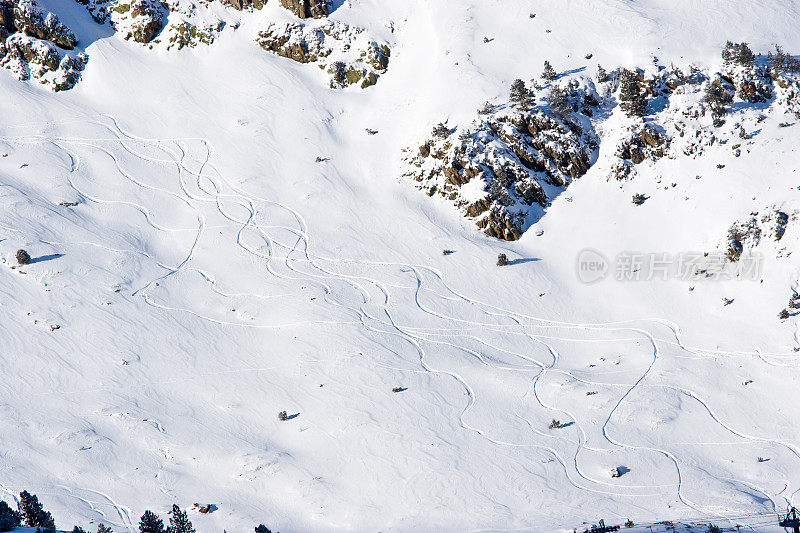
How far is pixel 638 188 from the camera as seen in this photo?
45.6 meters

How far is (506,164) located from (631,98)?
10.5m

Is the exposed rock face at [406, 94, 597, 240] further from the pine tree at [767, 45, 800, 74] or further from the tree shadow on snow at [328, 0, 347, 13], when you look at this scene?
the tree shadow on snow at [328, 0, 347, 13]

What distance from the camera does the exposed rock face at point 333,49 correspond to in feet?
190

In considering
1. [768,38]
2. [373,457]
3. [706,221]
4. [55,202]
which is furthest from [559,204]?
[55,202]

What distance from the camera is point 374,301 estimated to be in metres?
41.2

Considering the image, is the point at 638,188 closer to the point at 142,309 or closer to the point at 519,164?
the point at 519,164

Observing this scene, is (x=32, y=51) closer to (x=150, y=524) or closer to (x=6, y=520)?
(x=6, y=520)

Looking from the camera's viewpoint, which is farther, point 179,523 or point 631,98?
point 631,98

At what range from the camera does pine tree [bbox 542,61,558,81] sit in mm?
50219

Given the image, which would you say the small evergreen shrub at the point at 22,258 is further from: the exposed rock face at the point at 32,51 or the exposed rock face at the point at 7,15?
the exposed rock face at the point at 7,15

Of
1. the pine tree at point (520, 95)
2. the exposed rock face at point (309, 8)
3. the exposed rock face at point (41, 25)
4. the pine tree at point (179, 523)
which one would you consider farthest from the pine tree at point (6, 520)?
the exposed rock face at point (41, 25)

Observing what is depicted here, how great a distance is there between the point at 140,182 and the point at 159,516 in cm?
3117

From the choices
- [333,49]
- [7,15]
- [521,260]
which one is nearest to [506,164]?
[521,260]

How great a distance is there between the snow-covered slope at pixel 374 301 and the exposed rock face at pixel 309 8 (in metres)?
1.30
